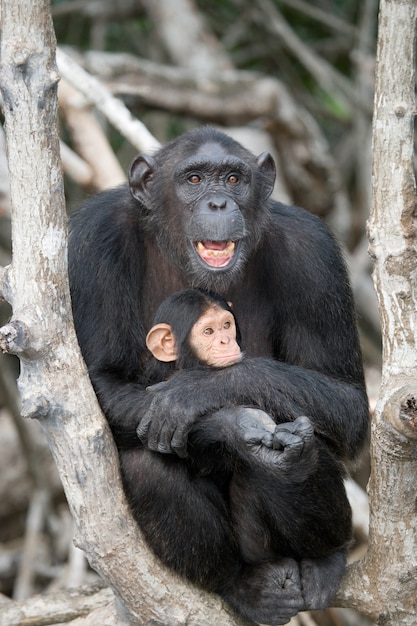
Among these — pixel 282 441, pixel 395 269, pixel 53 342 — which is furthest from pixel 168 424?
pixel 395 269

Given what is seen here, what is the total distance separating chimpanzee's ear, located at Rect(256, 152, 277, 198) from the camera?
6.53 m

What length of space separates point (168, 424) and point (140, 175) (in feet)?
5.48

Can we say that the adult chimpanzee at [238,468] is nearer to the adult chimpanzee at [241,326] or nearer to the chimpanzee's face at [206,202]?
the adult chimpanzee at [241,326]

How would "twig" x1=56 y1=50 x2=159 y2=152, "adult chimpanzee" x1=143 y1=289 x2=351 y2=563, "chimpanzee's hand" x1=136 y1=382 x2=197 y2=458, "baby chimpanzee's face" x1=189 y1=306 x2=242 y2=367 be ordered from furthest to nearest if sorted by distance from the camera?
"twig" x1=56 y1=50 x2=159 y2=152
"baby chimpanzee's face" x1=189 y1=306 x2=242 y2=367
"adult chimpanzee" x1=143 y1=289 x2=351 y2=563
"chimpanzee's hand" x1=136 y1=382 x2=197 y2=458

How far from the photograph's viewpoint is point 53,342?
4.85m

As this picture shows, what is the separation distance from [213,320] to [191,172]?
937 mm

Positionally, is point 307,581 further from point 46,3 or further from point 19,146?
point 46,3

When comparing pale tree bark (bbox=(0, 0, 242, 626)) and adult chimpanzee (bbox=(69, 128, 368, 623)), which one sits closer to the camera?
pale tree bark (bbox=(0, 0, 242, 626))

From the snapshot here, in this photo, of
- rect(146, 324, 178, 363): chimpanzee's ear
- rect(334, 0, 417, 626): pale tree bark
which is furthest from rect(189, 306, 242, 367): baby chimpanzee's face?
rect(334, 0, 417, 626): pale tree bark

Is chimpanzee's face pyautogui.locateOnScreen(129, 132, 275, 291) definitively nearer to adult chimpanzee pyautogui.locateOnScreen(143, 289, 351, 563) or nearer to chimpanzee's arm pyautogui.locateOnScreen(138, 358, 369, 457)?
adult chimpanzee pyautogui.locateOnScreen(143, 289, 351, 563)

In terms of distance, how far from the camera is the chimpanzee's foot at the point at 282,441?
4969 millimetres

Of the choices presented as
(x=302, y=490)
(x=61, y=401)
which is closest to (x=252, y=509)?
(x=302, y=490)

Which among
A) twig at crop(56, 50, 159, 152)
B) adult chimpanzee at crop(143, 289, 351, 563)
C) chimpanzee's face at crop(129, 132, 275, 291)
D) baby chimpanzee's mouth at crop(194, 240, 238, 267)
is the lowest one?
adult chimpanzee at crop(143, 289, 351, 563)

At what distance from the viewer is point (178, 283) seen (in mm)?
6508
